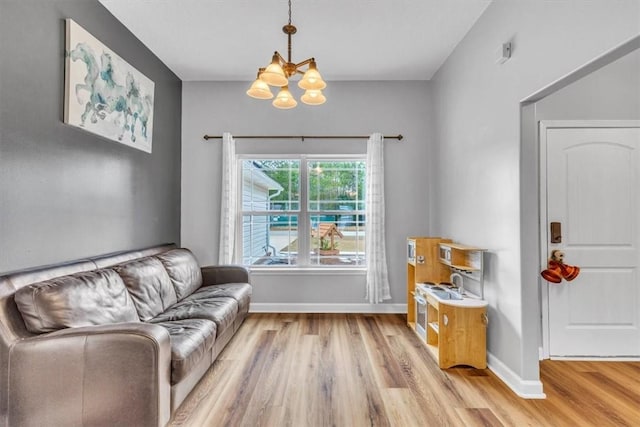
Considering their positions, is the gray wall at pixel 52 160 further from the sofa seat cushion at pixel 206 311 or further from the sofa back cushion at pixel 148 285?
the sofa seat cushion at pixel 206 311

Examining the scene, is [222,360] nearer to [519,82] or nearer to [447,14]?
[519,82]

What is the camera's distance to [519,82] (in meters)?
2.19

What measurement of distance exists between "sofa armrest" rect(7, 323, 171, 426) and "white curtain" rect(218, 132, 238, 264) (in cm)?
229

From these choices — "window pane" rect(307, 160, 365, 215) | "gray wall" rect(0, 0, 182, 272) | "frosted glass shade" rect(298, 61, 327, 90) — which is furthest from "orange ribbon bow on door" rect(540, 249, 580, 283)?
"gray wall" rect(0, 0, 182, 272)

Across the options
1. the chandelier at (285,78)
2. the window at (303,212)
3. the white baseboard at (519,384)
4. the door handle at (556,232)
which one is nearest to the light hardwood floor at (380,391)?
the white baseboard at (519,384)

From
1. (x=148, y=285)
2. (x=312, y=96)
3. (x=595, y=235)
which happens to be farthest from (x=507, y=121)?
(x=148, y=285)

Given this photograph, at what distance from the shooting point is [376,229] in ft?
12.7

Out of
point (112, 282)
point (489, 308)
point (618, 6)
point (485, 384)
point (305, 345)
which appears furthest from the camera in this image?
point (305, 345)

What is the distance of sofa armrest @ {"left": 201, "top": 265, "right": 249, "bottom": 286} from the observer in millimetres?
3518

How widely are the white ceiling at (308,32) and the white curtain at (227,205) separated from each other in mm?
920

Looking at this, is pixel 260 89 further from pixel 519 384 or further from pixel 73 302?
pixel 519 384

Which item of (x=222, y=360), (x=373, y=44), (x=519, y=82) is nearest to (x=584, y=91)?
→ (x=519, y=82)

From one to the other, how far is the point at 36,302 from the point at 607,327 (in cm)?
405

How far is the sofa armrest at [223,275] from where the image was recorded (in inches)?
138
